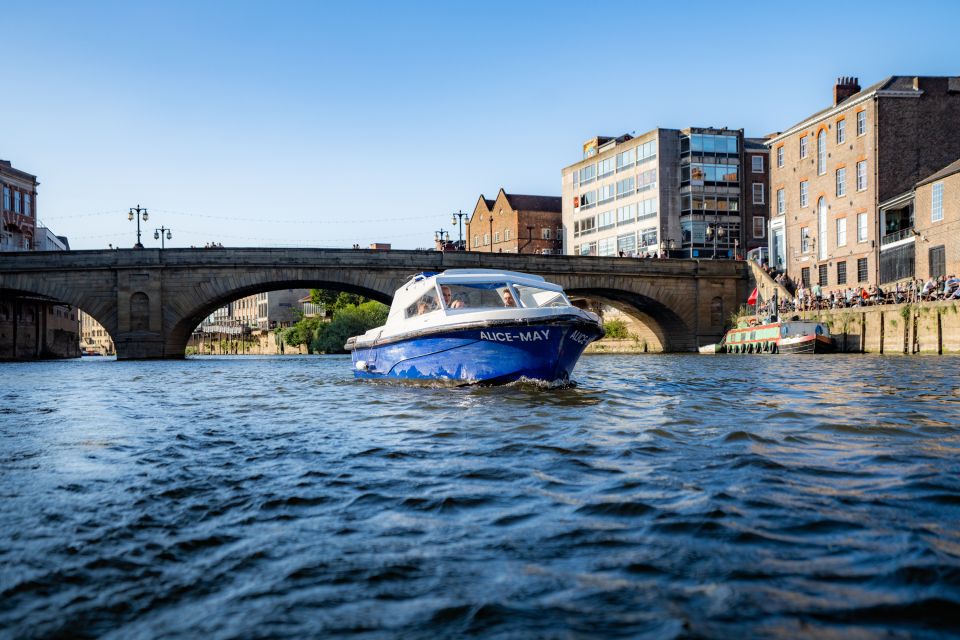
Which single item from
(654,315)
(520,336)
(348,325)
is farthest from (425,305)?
(348,325)

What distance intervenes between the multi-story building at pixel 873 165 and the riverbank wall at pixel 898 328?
5.62 meters

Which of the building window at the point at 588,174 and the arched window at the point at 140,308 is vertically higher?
the building window at the point at 588,174

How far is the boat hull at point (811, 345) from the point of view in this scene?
35.4 metres

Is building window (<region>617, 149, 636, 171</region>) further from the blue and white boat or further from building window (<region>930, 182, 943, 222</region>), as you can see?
the blue and white boat

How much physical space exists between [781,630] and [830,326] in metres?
36.1

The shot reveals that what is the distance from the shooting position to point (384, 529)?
15.5 ft

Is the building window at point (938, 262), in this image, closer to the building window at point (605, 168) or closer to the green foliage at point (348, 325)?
the building window at point (605, 168)

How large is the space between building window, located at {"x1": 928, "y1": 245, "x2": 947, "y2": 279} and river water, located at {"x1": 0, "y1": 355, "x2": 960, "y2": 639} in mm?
29773

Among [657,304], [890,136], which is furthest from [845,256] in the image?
[657,304]

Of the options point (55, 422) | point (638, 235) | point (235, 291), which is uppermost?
point (638, 235)

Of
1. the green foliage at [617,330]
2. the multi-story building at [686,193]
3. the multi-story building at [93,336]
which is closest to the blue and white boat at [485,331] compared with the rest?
the multi-story building at [686,193]

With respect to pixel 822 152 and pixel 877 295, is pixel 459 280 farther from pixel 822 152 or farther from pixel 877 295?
pixel 822 152

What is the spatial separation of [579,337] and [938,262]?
27300 millimetres

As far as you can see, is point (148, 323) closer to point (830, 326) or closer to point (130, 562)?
point (830, 326)
